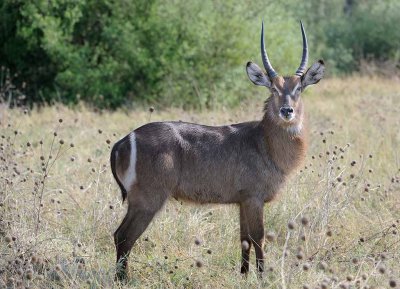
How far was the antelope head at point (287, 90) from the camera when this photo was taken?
574 centimetres

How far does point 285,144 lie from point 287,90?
0.42 meters

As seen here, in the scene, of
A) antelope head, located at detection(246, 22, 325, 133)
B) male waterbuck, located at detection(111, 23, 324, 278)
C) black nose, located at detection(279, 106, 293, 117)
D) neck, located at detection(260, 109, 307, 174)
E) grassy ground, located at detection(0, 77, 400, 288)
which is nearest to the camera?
grassy ground, located at detection(0, 77, 400, 288)

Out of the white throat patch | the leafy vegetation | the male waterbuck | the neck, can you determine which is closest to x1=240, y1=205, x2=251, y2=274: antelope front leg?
the male waterbuck

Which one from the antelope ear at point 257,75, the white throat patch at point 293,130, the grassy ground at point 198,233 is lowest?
the grassy ground at point 198,233

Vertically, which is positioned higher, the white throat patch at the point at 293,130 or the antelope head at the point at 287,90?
the antelope head at the point at 287,90

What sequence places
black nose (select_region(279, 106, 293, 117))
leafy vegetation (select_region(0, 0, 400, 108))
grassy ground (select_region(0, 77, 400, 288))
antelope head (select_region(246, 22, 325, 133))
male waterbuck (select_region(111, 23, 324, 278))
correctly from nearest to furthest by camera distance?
grassy ground (select_region(0, 77, 400, 288)) < male waterbuck (select_region(111, 23, 324, 278)) < black nose (select_region(279, 106, 293, 117)) < antelope head (select_region(246, 22, 325, 133)) < leafy vegetation (select_region(0, 0, 400, 108))

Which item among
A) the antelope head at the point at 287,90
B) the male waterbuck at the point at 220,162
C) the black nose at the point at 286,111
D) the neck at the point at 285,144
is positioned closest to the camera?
the male waterbuck at the point at 220,162

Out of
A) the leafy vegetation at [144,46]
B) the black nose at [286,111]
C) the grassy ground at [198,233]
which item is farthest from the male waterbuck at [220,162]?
the leafy vegetation at [144,46]

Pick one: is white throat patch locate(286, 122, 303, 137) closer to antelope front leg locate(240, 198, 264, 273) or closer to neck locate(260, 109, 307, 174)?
neck locate(260, 109, 307, 174)

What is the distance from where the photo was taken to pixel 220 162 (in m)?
5.77

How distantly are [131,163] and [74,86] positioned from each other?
Answer: 10.2 meters

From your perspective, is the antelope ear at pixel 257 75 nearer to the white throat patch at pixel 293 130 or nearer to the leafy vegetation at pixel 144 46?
the white throat patch at pixel 293 130

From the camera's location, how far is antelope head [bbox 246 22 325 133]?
5.74 m

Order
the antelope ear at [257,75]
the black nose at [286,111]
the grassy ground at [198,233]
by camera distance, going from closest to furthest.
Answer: the grassy ground at [198,233] < the black nose at [286,111] < the antelope ear at [257,75]
